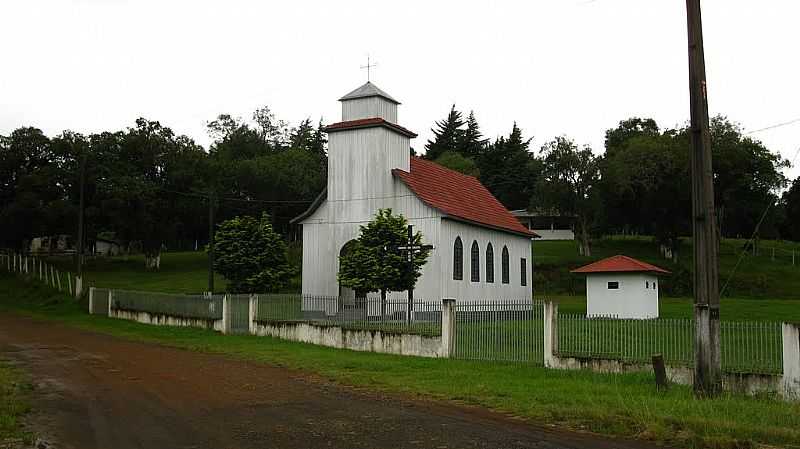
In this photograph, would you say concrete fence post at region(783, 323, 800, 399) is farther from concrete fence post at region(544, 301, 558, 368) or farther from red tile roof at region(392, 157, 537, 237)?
red tile roof at region(392, 157, 537, 237)

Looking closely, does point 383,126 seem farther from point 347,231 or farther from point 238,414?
point 238,414

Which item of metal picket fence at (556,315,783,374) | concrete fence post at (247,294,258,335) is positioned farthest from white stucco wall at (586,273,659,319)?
metal picket fence at (556,315,783,374)

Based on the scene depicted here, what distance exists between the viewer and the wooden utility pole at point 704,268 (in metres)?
13.8

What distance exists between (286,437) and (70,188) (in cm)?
5279

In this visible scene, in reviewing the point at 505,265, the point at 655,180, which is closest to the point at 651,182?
the point at 655,180

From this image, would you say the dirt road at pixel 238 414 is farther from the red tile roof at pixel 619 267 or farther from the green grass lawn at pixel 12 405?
the red tile roof at pixel 619 267

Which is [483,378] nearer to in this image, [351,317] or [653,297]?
[351,317]

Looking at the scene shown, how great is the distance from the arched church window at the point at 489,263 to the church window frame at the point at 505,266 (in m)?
1.38

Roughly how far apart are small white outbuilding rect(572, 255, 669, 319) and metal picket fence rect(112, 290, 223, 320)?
14.9 meters

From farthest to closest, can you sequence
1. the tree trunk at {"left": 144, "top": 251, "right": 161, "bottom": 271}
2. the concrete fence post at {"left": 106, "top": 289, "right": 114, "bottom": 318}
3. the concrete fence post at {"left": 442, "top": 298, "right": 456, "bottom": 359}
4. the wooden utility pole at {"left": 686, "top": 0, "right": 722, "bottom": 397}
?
the tree trunk at {"left": 144, "top": 251, "right": 161, "bottom": 271} < the concrete fence post at {"left": 106, "top": 289, "right": 114, "bottom": 318} < the concrete fence post at {"left": 442, "top": 298, "right": 456, "bottom": 359} < the wooden utility pole at {"left": 686, "top": 0, "right": 722, "bottom": 397}

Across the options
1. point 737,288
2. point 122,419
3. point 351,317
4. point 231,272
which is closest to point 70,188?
point 231,272

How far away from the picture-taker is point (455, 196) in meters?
40.7

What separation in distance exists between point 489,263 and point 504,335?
21133 mm

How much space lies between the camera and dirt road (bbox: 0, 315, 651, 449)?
34.2 ft
